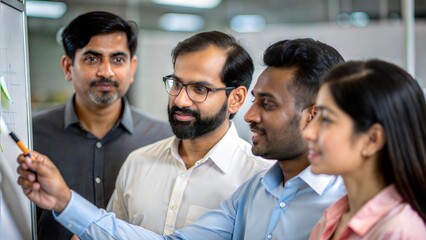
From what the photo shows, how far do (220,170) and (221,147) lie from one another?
0.09 meters

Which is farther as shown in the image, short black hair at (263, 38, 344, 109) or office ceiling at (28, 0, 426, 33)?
office ceiling at (28, 0, 426, 33)

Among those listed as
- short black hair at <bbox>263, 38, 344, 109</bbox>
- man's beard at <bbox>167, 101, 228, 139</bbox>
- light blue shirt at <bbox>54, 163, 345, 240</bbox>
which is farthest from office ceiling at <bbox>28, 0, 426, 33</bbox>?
light blue shirt at <bbox>54, 163, 345, 240</bbox>

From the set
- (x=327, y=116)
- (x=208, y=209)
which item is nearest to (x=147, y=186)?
(x=208, y=209)

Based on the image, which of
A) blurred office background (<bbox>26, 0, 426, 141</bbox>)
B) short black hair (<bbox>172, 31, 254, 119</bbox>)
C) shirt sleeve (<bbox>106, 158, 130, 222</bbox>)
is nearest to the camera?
short black hair (<bbox>172, 31, 254, 119</bbox>)

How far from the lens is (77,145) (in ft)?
8.27

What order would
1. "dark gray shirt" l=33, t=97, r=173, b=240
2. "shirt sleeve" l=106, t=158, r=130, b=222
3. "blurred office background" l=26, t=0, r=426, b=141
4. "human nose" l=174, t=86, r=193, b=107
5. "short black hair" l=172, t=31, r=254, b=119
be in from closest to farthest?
"human nose" l=174, t=86, r=193, b=107 < "short black hair" l=172, t=31, r=254, b=119 < "shirt sleeve" l=106, t=158, r=130, b=222 < "dark gray shirt" l=33, t=97, r=173, b=240 < "blurred office background" l=26, t=0, r=426, b=141

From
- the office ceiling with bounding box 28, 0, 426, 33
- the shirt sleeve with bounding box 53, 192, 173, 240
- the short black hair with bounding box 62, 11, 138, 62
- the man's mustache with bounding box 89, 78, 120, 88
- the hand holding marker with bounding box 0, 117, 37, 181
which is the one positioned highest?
the office ceiling with bounding box 28, 0, 426, 33

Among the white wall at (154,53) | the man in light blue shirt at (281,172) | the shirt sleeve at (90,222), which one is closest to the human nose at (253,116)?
the man in light blue shirt at (281,172)

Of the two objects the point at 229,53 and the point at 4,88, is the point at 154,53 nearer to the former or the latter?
the point at 229,53

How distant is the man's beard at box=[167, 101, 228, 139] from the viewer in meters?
2.04

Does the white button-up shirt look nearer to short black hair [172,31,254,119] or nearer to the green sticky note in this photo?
short black hair [172,31,254,119]

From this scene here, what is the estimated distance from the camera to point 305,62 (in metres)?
1.71

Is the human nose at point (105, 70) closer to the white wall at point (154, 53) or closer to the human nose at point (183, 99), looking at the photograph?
the human nose at point (183, 99)

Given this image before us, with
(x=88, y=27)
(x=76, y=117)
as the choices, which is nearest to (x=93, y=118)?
(x=76, y=117)
